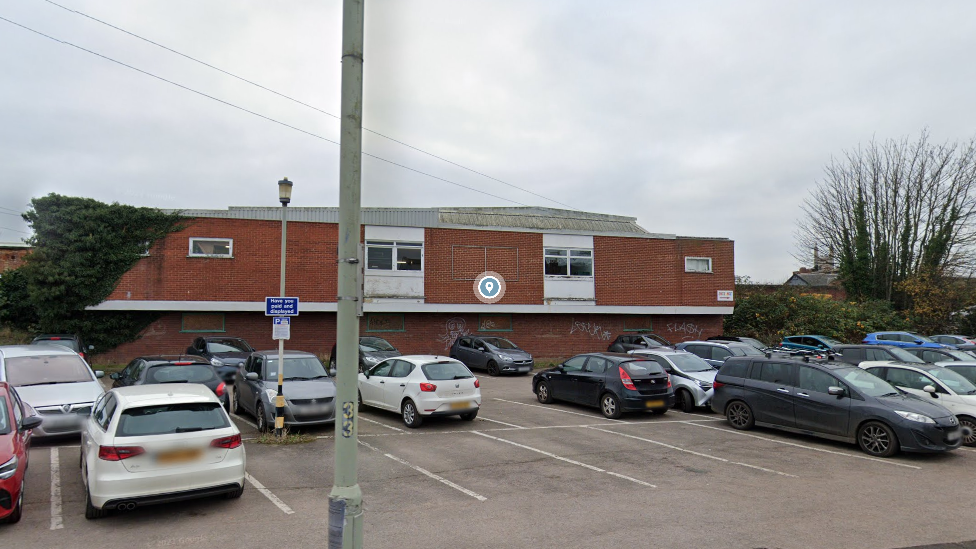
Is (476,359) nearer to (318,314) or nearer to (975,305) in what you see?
(318,314)

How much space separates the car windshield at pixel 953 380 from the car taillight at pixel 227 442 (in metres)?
13.5

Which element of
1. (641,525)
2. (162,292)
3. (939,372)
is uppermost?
(162,292)

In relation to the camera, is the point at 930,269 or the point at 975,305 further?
the point at 930,269

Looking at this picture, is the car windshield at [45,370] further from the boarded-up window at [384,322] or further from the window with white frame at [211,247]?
the boarded-up window at [384,322]

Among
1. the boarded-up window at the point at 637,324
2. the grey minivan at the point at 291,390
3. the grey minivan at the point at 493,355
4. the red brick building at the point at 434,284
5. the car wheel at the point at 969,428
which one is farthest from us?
the boarded-up window at the point at 637,324

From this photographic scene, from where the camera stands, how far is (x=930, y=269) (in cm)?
3778

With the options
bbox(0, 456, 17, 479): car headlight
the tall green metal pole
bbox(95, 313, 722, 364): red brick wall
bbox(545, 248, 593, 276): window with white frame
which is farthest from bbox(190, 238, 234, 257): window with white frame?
the tall green metal pole

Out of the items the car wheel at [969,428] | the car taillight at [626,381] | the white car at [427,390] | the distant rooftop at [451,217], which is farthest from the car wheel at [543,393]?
the distant rooftop at [451,217]

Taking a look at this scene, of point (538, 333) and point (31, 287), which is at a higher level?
point (31, 287)

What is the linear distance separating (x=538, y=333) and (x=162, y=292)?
16237mm

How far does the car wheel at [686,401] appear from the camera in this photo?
1509cm

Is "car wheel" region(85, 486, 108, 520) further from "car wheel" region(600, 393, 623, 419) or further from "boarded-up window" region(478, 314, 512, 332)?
"boarded-up window" region(478, 314, 512, 332)

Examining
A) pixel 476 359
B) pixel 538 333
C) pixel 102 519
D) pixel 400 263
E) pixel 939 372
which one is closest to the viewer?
pixel 102 519

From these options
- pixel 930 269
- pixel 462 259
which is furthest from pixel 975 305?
pixel 462 259
